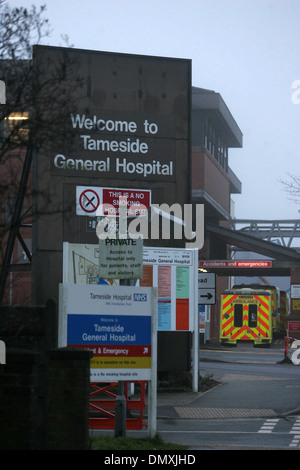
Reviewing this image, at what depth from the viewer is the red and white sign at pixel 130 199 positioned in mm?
20453

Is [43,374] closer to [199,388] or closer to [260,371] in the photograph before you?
[199,388]

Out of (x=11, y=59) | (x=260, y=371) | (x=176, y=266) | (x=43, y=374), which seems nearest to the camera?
(x=11, y=59)

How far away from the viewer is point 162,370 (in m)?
20.7

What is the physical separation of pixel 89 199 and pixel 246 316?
24551 mm

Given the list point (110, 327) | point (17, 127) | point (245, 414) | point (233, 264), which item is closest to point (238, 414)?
point (245, 414)

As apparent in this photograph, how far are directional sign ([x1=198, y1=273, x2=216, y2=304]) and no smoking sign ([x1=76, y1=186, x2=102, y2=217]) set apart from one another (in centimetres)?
335

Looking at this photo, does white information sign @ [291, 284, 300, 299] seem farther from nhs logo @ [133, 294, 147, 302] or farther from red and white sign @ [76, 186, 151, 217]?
nhs logo @ [133, 294, 147, 302]

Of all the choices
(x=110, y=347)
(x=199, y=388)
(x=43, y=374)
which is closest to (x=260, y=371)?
(x=199, y=388)

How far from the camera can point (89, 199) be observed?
20375mm

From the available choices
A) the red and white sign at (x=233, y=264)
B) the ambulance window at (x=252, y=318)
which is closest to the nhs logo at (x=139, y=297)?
the ambulance window at (x=252, y=318)

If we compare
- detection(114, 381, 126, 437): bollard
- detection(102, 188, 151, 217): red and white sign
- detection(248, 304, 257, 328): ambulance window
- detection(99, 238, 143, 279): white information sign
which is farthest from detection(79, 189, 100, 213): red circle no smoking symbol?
detection(248, 304, 257, 328): ambulance window

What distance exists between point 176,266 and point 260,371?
331 inches

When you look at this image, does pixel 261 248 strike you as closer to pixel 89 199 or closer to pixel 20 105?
pixel 89 199

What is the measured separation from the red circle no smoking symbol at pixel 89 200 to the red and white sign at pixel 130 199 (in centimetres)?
19
